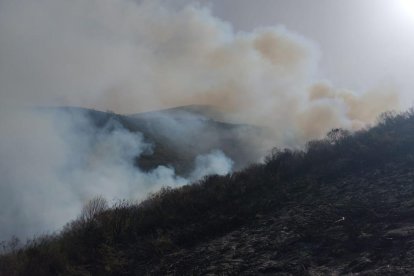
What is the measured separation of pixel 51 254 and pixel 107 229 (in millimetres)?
1438

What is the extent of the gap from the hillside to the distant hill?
25.7 metres

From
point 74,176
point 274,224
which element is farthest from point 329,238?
point 74,176

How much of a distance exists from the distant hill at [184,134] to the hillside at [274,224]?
25.7 metres

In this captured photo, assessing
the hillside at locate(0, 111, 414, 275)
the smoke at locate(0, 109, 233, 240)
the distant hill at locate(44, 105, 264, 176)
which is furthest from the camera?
the distant hill at locate(44, 105, 264, 176)

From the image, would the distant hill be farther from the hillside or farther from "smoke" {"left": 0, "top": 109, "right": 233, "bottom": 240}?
the hillside

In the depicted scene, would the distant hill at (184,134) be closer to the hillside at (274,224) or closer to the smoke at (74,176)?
the smoke at (74,176)

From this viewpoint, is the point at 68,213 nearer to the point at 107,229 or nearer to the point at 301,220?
the point at 107,229

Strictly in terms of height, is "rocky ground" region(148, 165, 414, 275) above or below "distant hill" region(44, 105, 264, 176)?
below

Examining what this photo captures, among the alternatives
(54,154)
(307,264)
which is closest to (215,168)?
(54,154)

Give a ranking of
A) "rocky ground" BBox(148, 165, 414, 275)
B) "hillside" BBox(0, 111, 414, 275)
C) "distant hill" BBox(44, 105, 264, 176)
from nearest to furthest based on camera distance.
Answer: "rocky ground" BBox(148, 165, 414, 275) < "hillside" BBox(0, 111, 414, 275) < "distant hill" BBox(44, 105, 264, 176)


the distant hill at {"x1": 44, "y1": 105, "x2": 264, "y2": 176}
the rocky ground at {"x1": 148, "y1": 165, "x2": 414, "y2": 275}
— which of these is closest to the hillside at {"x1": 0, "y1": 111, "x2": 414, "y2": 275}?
the rocky ground at {"x1": 148, "y1": 165, "x2": 414, "y2": 275}

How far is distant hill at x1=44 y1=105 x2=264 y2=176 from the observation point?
141 ft

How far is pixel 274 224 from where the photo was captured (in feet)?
25.8

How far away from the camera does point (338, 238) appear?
6.26 m
